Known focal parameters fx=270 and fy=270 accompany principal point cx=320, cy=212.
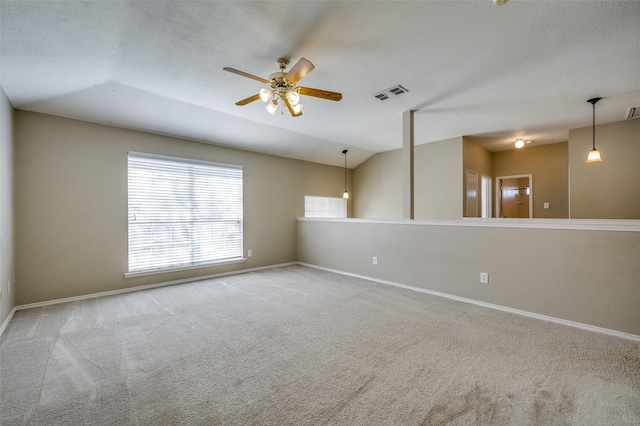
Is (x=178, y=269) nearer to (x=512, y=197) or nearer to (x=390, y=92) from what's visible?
(x=390, y=92)

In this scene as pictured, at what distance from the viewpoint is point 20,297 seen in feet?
11.4

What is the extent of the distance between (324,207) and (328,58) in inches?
188

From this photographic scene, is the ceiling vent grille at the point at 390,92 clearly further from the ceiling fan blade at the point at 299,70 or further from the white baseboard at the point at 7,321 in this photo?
the white baseboard at the point at 7,321

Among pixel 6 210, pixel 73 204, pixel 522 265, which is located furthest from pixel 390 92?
pixel 6 210

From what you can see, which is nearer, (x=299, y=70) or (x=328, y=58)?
(x=299, y=70)

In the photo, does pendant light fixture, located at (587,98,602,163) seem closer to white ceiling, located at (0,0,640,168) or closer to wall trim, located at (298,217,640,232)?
white ceiling, located at (0,0,640,168)

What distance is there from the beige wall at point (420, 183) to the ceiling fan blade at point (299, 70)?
4.41m

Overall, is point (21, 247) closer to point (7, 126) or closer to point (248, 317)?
point (7, 126)

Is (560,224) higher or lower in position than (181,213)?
lower

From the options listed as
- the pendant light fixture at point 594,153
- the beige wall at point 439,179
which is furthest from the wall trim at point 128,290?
the pendant light fixture at point 594,153

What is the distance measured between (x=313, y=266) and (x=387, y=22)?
15.6 ft

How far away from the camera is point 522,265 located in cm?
327

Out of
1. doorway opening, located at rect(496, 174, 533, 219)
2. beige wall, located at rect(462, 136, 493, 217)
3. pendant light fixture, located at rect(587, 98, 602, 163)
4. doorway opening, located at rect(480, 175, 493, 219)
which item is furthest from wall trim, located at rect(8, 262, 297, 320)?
doorway opening, located at rect(496, 174, 533, 219)


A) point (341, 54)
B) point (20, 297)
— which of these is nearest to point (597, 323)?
point (341, 54)
